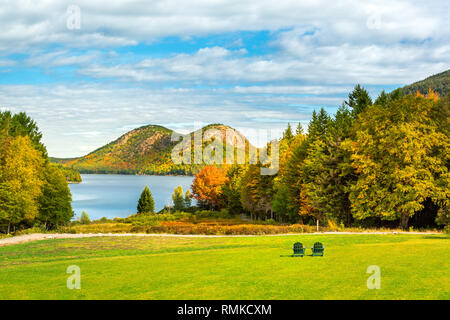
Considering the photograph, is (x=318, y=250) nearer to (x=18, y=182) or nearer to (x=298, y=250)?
(x=298, y=250)

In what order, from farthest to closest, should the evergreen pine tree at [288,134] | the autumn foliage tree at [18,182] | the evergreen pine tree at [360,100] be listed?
the evergreen pine tree at [288,134]
the evergreen pine tree at [360,100]
the autumn foliage tree at [18,182]

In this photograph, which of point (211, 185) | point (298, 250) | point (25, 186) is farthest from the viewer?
point (211, 185)

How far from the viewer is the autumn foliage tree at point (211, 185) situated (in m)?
95.1

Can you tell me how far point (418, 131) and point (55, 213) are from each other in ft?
156

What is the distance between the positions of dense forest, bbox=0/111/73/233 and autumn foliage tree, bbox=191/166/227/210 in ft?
129

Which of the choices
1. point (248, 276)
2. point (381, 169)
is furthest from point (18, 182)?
point (248, 276)

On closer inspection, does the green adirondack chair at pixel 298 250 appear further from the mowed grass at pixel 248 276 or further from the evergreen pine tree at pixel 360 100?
the evergreen pine tree at pixel 360 100

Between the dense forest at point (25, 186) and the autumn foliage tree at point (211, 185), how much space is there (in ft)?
129

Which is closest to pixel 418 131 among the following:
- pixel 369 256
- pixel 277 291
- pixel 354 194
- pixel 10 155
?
pixel 354 194

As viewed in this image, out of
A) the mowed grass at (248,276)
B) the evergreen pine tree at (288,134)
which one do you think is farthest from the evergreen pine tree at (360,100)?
the mowed grass at (248,276)

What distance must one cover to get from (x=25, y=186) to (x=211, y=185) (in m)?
49.5

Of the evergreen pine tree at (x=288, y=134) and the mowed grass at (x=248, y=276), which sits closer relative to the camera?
the mowed grass at (x=248, y=276)

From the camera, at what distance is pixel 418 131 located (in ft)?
122

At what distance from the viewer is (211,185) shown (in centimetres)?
9612
